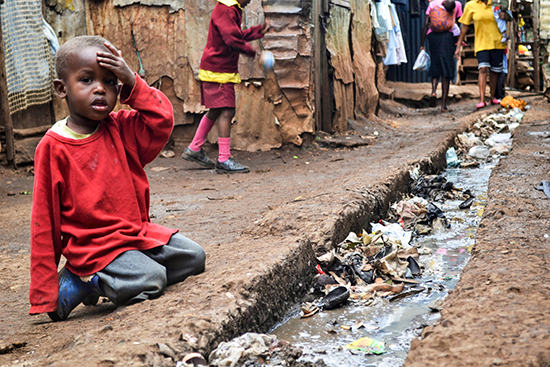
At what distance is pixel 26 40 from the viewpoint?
18.6 feet

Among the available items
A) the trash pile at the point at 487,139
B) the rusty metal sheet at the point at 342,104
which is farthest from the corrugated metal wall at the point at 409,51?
the rusty metal sheet at the point at 342,104

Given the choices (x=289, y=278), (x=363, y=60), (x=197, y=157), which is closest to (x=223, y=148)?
(x=197, y=157)

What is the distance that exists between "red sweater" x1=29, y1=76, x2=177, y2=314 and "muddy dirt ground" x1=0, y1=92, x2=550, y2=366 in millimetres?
195

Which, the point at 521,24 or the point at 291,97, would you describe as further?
the point at 521,24

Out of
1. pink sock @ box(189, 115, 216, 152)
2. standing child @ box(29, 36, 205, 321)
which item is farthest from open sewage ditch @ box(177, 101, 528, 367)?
pink sock @ box(189, 115, 216, 152)

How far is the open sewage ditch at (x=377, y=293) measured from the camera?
153 centimetres

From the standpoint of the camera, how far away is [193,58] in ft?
19.8

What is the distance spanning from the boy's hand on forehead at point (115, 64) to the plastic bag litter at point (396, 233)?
152 cm

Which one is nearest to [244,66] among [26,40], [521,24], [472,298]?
[26,40]

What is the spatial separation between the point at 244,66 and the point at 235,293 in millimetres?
4494

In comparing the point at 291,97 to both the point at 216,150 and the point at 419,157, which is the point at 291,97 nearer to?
the point at 216,150

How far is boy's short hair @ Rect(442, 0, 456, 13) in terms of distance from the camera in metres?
8.76

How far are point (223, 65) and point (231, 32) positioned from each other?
350 millimetres

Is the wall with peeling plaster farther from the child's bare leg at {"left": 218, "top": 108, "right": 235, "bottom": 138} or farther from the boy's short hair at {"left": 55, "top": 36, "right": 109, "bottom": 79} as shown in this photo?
the boy's short hair at {"left": 55, "top": 36, "right": 109, "bottom": 79}
